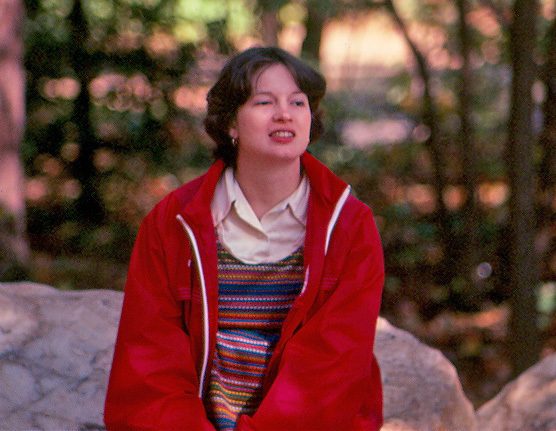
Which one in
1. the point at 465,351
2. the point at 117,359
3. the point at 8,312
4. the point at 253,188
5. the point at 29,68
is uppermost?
the point at 29,68

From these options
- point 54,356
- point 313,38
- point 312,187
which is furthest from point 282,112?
point 313,38

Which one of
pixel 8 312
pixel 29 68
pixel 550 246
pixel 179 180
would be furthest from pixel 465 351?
pixel 29 68

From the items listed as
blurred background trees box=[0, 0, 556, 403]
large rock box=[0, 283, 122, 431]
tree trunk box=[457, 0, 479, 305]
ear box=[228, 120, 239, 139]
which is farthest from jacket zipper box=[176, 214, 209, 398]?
tree trunk box=[457, 0, 479, 305]

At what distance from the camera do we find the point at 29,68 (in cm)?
627

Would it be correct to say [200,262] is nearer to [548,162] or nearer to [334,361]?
[334,361]

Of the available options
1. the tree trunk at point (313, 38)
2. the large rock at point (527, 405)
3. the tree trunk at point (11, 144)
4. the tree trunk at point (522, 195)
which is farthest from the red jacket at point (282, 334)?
the tree trunk at point (313, 38)

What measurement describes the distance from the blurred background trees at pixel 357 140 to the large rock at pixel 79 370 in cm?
234

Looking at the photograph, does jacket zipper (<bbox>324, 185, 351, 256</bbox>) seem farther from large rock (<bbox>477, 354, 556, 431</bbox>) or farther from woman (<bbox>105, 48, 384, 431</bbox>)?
large rock (<bbox>477, 354, 556, 431</bbox>)

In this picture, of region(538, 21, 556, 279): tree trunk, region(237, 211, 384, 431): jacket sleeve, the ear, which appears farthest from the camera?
region(538, 21, 556, 279): tree trunk

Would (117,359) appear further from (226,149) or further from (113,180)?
(113,180)

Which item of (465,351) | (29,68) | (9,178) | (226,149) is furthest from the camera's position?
(29,68)

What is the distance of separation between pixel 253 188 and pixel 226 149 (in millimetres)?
229

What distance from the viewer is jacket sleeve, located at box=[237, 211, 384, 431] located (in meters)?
1.86

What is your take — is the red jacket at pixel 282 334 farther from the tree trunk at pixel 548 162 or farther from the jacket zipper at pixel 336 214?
the tree trunk at pixel 548 162
